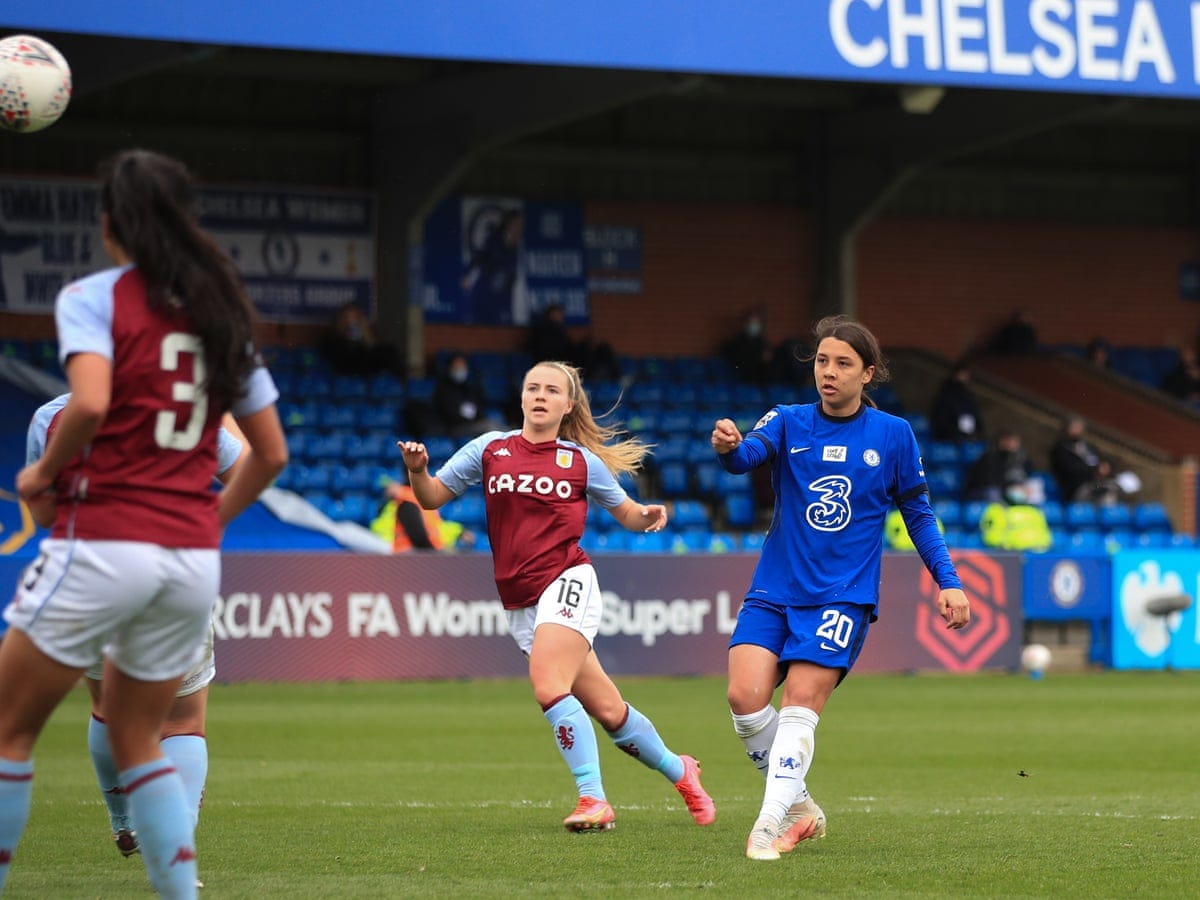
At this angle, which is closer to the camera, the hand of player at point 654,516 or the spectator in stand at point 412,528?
the hand of player at point 654,516

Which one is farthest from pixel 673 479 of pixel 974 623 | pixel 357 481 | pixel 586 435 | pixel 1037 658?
pixel 586 435

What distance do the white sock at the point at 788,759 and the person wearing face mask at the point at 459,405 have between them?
16438mm

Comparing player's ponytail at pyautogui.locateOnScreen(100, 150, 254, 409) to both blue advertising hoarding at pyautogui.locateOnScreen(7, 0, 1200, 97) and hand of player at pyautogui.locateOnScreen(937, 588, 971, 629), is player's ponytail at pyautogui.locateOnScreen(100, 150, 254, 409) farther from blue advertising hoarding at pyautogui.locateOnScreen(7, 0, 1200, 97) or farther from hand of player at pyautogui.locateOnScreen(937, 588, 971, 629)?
blue advertising hoarding at pyautogui.locateOnScreen(7, 0, 1200, 97)

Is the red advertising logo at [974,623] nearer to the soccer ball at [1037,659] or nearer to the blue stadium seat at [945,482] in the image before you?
the soccer ball at [1037,659]

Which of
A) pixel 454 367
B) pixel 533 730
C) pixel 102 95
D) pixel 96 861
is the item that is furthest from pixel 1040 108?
pixel 96 861

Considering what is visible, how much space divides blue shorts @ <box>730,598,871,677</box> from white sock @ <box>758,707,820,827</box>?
204 millimetres

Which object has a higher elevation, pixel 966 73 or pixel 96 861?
pixel 966 73

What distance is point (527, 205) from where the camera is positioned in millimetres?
29000

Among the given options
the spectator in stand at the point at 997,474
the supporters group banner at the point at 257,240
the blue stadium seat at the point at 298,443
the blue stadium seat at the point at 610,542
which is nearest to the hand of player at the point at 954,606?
the blue stadium seat at the point at 610,542

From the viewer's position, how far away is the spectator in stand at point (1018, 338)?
31094 millimetres

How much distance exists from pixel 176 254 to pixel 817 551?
304cm

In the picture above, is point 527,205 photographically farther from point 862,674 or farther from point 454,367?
point 862,674

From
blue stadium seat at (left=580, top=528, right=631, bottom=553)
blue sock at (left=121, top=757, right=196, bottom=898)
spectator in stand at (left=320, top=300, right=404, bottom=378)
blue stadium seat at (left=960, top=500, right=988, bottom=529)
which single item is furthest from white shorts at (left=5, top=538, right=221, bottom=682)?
spectator in stand at (left=320, top=300, right=404, bottom=378)

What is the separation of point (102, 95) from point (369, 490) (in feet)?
23.9
